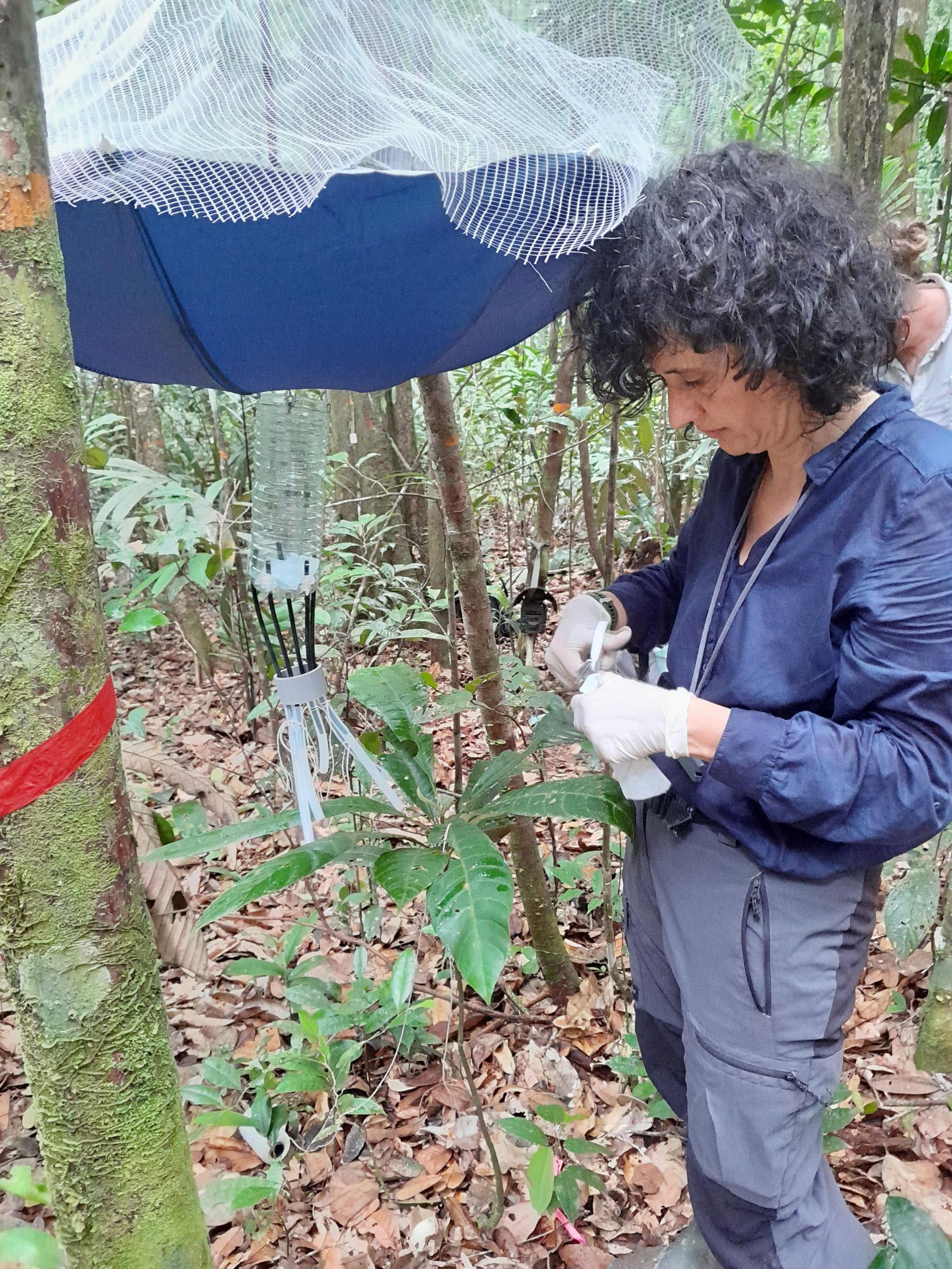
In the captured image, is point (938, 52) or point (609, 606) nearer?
point (609, 606)

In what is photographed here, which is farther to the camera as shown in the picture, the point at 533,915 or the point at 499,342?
the point at 533,915

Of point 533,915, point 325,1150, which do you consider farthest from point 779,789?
point 325,1150

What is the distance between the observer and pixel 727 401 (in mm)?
999

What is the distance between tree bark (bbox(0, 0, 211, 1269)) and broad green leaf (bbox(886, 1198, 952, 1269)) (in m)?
0.84

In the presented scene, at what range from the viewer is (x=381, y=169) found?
2.67 ft

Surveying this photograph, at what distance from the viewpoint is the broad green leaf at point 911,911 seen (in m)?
1.48

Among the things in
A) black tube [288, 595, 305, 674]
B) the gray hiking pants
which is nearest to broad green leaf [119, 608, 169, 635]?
black tube [288, 595, 305, 674]

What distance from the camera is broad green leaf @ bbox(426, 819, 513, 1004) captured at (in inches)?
37.3

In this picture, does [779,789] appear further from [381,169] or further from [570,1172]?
[570,1172]

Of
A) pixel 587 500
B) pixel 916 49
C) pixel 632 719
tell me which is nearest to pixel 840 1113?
pixel 632 719

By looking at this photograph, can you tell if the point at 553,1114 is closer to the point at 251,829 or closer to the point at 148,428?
the point at 251,829

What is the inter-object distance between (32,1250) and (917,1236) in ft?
3.33

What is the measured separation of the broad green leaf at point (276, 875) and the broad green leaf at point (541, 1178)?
22.4 inches

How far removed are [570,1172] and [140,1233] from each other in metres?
0.83
